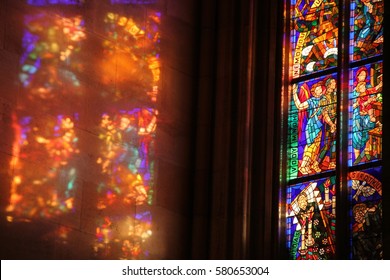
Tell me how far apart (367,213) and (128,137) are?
6.68ft

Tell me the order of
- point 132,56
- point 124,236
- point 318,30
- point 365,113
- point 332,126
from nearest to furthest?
point 124,236, point 365,113, point 332,126, point 132,56, point 318,30

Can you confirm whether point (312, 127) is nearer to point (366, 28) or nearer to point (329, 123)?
point (329, 123)

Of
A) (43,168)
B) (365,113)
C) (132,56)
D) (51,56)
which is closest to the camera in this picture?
(43,168)

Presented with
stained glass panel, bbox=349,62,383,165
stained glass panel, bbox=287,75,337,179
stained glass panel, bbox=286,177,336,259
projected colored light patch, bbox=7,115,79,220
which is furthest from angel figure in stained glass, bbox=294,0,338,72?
projected colored light patch, bbox=7,115,79,220

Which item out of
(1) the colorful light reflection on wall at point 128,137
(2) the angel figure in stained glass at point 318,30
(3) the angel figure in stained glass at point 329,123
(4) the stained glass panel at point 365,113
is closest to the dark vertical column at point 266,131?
(2) the angel figure in stained glass at point 318,30

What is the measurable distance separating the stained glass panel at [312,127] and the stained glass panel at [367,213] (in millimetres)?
359

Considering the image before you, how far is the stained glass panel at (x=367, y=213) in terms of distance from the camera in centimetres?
1207

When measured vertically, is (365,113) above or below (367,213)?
above

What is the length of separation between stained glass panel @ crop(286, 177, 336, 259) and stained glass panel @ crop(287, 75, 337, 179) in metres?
0.15

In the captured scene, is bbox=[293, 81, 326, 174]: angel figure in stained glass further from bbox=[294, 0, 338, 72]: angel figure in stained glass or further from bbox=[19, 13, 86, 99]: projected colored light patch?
bbox=[19, 13, 86, 99]: projected colored light patch

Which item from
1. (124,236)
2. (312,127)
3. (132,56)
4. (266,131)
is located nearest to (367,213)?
(312,127)

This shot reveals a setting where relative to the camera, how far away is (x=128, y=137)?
12.6 m

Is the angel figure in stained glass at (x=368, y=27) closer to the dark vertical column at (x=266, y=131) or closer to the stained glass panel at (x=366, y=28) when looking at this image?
the stained glass panel at (x=366, y=28)

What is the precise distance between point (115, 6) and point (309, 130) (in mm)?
1912
